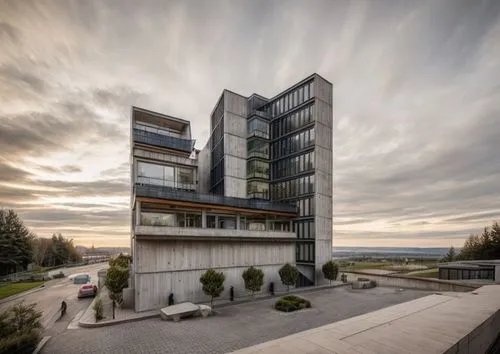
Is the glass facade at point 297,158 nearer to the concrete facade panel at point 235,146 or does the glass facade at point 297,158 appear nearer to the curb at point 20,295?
the concrete facade panel at point 235,146

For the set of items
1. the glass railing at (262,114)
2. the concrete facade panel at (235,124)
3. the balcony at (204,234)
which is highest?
the glass railing at (262,114)

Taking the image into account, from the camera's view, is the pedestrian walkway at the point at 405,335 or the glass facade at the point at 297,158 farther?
the glass facade at the point at 297,158

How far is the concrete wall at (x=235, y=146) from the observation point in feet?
139

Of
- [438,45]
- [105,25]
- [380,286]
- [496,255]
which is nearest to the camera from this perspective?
[105,25]

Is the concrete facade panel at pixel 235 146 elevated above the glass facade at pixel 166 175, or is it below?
above

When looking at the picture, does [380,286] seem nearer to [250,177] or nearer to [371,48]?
[250,177]

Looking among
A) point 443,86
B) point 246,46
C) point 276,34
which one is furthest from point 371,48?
point 443,86

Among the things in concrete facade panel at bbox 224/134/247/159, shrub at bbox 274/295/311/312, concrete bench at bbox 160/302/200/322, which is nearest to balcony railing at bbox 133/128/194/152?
concrete facade panel at bbox 224/134/247/159

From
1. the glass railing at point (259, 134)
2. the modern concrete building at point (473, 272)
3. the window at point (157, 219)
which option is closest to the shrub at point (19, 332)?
the window at point (157, 219)

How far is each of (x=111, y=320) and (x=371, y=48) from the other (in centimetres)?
2798

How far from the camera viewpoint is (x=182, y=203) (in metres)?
26.2

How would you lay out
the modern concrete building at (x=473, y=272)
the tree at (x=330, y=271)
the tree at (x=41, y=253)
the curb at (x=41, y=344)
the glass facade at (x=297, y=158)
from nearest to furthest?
the curb at (x=41, y=344) → the modern concrete building at (x=473, y=272) → the tree at (x=330, y=271) → the glass facade at (x=297, y=158) → the tree at (x=41, y=253)

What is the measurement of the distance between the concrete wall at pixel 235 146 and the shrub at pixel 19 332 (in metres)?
29.7

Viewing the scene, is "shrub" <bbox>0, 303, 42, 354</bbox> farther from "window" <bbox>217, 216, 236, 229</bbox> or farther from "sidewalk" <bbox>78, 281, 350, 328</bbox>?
"window" <bbox>217, 216, 236, 229</bbox>
